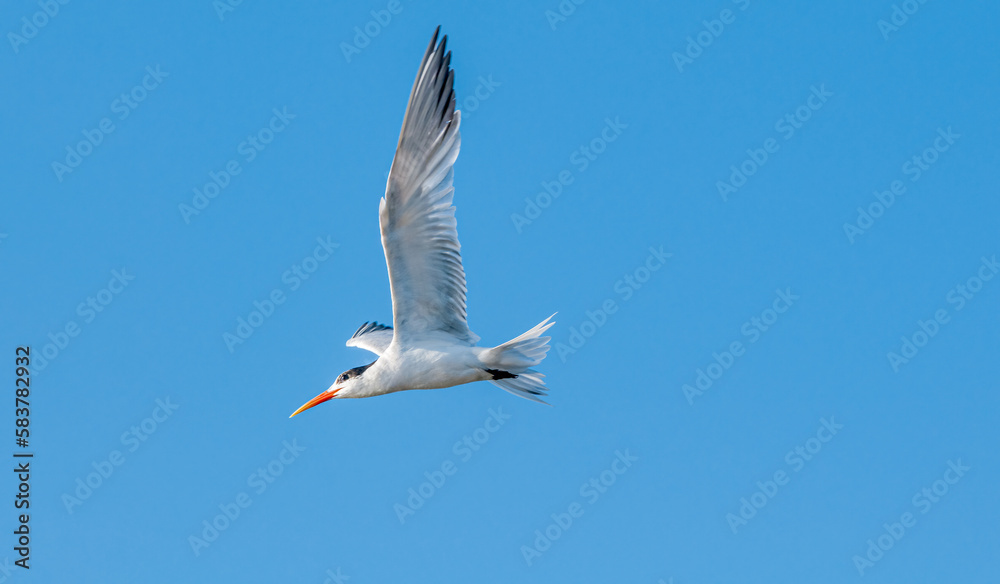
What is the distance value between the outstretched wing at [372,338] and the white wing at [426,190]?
294 cm

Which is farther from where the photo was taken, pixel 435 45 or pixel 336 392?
pixel 336 392

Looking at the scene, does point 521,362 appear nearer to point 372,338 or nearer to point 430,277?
point 430,277

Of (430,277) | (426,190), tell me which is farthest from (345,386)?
(426,190)

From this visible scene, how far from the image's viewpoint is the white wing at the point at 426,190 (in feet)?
33.1

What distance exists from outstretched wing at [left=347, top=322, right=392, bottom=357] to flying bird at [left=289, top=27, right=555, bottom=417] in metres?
1.67

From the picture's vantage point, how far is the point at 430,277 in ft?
35.1

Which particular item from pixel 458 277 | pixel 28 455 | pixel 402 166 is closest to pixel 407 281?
pixel 458 277

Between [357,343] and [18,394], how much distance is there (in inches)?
158

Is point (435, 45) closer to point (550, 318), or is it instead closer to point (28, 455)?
point (550, 318)

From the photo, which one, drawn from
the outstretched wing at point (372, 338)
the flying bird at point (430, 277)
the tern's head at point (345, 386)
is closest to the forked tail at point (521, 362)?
the flying bird at point (430, 277)

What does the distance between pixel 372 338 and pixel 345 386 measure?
7.23ft

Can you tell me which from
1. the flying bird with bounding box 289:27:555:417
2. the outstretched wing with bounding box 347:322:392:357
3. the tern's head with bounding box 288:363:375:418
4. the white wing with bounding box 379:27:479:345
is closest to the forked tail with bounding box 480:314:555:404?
the flying bird with bounding box 289:27:555:417

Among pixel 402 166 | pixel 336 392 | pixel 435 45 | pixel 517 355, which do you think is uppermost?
pixel 435 45

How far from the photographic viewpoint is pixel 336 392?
39.5 feet
